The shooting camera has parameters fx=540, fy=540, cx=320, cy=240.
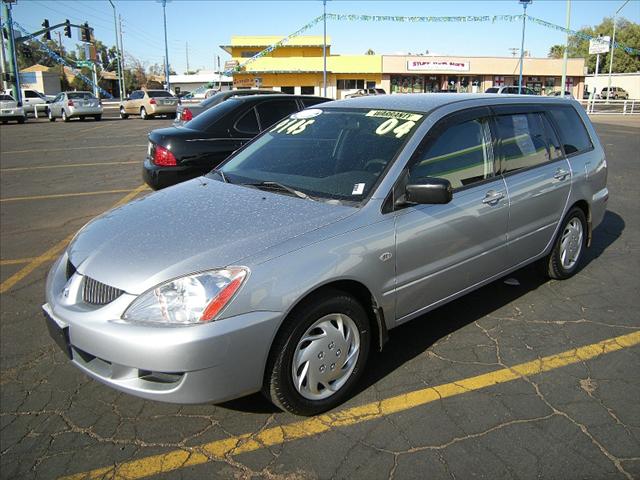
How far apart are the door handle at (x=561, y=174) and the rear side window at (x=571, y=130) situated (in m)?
0.27

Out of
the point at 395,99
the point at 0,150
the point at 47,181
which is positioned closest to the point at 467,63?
the point at 0,150

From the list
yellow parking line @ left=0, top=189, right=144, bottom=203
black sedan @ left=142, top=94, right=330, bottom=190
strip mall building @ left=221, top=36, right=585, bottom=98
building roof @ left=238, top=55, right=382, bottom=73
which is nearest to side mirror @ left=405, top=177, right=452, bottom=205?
black sedan @ left=142, top=94, right=330, bottom=190

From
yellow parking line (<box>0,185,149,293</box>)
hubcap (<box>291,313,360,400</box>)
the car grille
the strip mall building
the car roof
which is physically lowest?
yellow parking line (<box>0,185,149,293</box>)

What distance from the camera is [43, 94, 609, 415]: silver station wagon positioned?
8.36 ft

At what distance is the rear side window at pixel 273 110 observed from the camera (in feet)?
26.2

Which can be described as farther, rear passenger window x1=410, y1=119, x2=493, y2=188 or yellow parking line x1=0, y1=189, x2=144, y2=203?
yellow parking line x1=0, y1=189, x2=144, y2=203

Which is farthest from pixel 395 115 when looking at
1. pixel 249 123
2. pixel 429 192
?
pixel 249 123

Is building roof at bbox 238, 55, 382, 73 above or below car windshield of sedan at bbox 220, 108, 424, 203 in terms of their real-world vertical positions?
above

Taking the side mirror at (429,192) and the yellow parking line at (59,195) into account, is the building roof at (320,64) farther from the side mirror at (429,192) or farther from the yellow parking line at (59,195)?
the side mirror at (429,192)

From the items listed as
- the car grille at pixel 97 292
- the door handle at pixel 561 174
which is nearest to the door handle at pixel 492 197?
the door handle at pixel 561 174

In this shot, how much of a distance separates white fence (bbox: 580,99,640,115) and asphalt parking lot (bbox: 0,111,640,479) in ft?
113

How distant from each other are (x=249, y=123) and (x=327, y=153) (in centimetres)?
437

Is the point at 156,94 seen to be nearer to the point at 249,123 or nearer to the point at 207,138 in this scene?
the point at 249,123

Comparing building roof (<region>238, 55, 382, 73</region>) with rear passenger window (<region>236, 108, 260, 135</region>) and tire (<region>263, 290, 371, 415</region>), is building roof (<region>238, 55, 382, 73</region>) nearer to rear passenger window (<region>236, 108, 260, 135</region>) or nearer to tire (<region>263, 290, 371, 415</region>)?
rear passenger window (<region>236, 108, 260, 135</region>)
